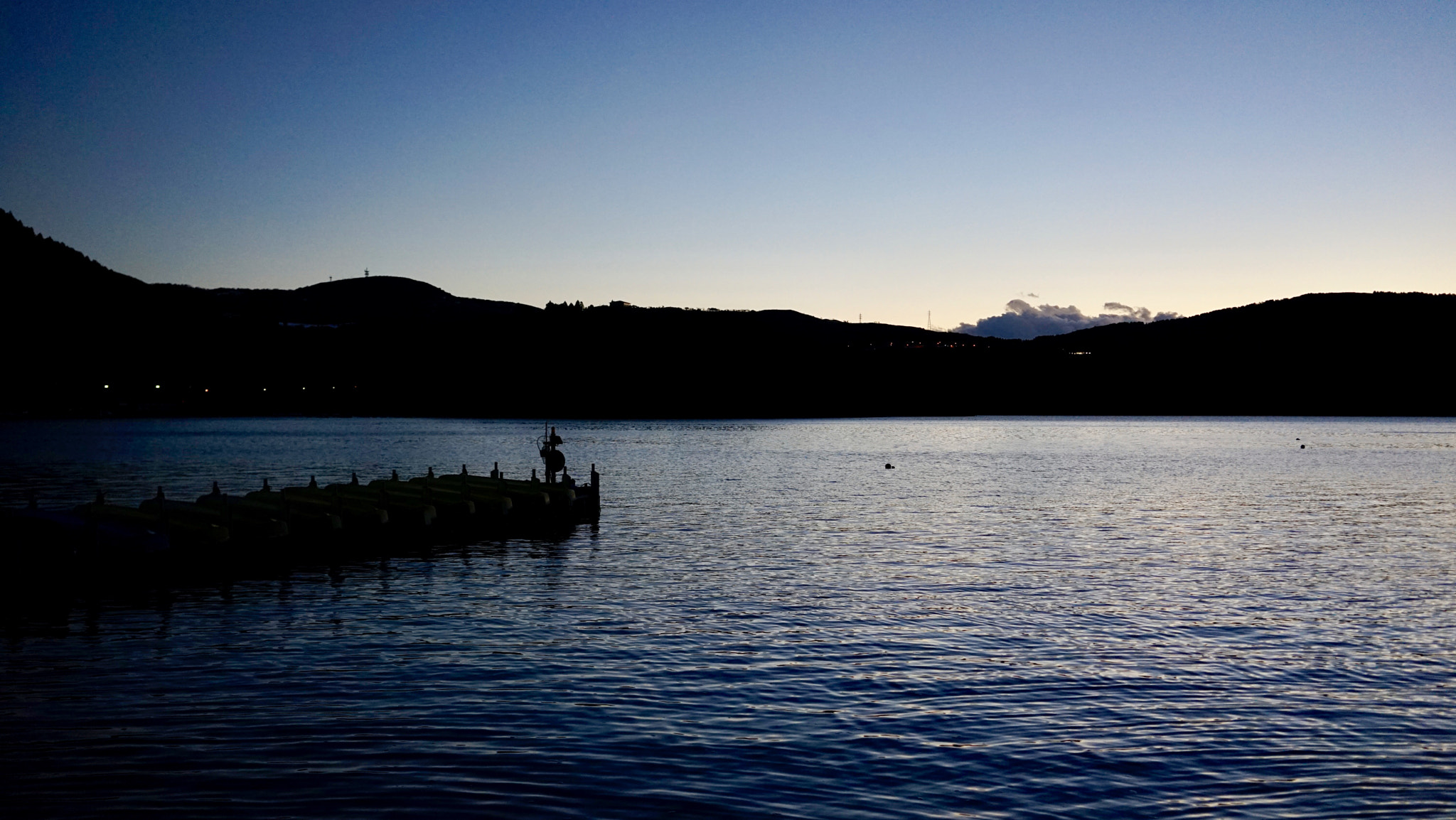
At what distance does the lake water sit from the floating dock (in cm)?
153

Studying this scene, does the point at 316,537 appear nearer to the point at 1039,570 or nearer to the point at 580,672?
the point at 580,672

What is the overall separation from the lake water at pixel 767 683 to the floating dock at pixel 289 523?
1.53m

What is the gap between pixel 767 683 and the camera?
21.5m

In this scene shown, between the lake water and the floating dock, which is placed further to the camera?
the floating dock

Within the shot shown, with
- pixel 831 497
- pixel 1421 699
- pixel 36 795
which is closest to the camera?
pixel 36 795

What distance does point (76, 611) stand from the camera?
28812 millimetres

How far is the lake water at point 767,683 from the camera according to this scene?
14.8 metres

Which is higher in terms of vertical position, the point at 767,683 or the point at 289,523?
the point at 289,523

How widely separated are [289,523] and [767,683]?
83.1 feet

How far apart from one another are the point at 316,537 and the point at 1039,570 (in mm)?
26645

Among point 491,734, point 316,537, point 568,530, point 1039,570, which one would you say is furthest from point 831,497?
point 491,734

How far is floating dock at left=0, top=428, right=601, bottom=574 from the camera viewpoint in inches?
1236

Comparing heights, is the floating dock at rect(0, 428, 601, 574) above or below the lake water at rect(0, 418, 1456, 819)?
above

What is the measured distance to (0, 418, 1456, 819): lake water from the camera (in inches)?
583
